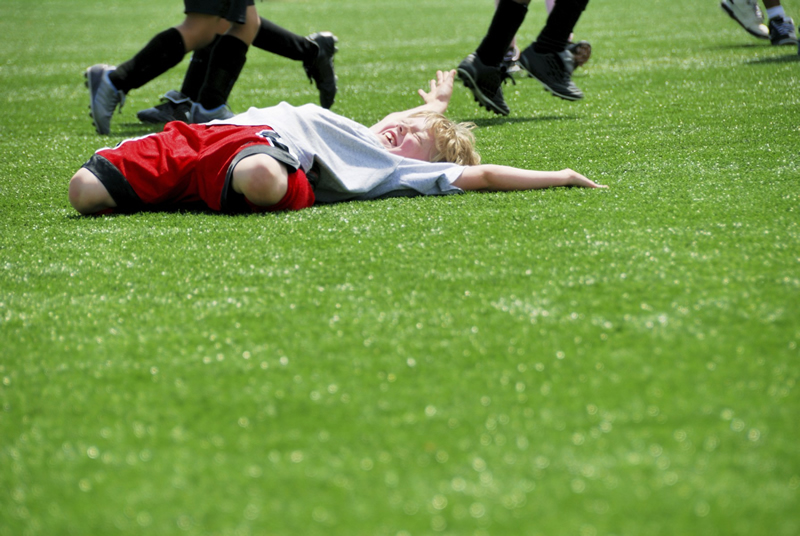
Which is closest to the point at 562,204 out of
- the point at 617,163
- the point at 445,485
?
the point at 617,163

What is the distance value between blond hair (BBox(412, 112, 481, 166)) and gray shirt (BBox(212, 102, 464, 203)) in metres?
0.07

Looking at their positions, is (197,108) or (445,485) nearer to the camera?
(445,485)

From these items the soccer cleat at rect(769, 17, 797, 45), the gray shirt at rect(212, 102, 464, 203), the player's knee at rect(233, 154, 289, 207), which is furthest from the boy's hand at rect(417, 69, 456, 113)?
the soccer cleat at rect(769, 17, 797, 45)

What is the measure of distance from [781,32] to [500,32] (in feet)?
10.9

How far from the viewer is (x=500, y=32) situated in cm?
389

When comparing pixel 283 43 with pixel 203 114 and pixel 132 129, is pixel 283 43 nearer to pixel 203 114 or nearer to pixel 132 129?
pixel 203 114

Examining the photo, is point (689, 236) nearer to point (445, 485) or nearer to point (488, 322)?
point (488, 322)

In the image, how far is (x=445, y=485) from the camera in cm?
100

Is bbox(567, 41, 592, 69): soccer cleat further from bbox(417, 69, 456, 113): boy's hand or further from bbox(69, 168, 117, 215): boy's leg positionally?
bbox(69, 168, 117, 215): boy's leg

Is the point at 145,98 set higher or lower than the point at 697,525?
lower

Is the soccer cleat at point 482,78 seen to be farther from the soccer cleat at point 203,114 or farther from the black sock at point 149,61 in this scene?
the black sock at point 149,61

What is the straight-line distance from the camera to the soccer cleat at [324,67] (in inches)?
164

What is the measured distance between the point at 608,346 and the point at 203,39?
9.88 ft

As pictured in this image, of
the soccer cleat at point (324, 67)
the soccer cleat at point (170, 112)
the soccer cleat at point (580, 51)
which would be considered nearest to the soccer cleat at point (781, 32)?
the soccer cleat at point (580, 51)
